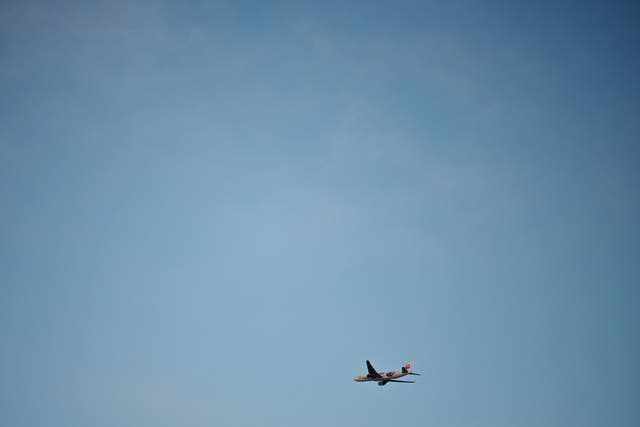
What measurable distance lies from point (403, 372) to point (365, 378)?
47.2ft

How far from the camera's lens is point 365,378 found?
16062 cm

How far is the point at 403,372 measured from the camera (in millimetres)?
154625
